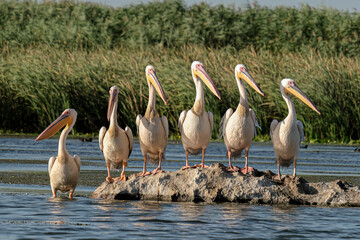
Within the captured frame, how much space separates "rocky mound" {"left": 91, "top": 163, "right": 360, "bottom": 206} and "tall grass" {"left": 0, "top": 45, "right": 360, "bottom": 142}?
8782 millimetres

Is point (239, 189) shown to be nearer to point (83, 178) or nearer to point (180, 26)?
point (83, 178)

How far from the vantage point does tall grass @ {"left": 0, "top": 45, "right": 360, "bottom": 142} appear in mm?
17578

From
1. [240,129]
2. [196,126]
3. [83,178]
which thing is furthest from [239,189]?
[83,178]

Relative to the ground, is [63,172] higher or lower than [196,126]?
lower

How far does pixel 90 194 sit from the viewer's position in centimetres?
929

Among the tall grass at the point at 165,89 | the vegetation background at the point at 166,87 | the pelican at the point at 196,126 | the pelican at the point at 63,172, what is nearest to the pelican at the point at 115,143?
the pelican at the point at 63,172

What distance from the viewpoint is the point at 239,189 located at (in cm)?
838

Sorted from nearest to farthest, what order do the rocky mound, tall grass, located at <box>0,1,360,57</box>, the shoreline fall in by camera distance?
the rocky mound
the shoreline
tall grass, located at <box>0,1,360,57</box>

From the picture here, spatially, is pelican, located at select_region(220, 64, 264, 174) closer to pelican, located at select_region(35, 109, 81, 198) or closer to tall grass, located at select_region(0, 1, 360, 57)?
pelican, located at select_region(35, 109, 81, 198)

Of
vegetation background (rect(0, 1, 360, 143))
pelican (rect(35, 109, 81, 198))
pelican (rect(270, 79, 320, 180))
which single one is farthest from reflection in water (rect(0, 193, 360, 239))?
vegetation background (rect(0, 1, 360, 143))

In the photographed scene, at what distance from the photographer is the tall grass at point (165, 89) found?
1758cm

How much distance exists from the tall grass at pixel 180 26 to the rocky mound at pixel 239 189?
64.0ft

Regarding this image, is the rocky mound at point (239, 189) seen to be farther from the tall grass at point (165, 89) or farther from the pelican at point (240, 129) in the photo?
the tall grass at point (165, 89)

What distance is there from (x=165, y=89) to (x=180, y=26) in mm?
13531
